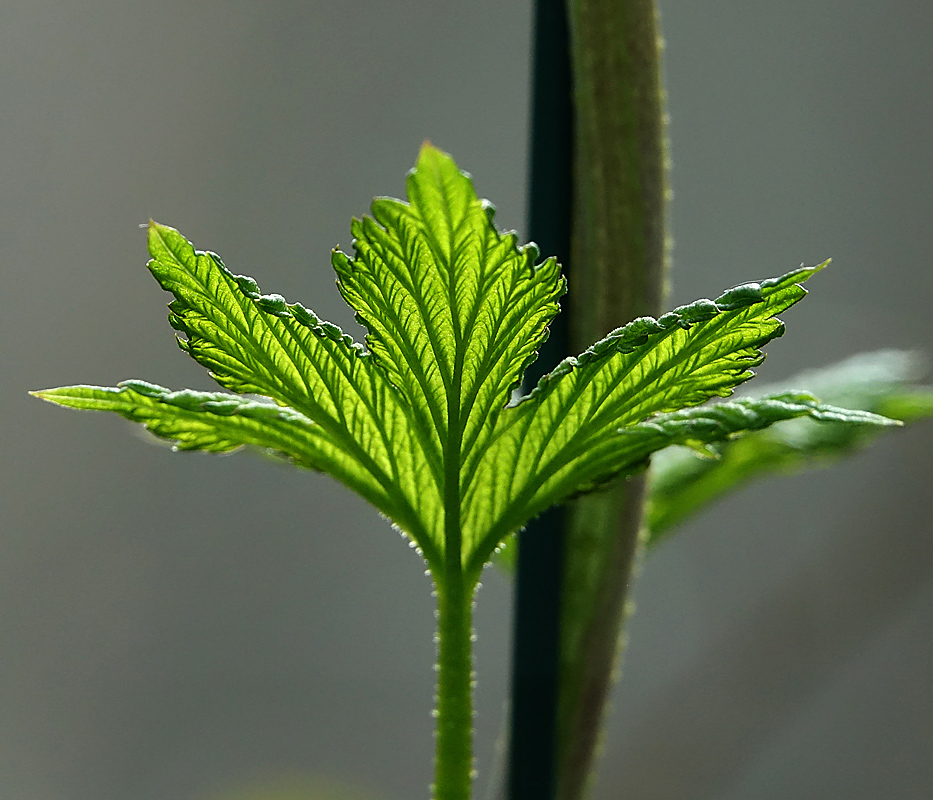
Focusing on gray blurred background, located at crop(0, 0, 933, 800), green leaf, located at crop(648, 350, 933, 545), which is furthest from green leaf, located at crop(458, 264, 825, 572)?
gray blurred background, located at crop(0, 0, 933, 800)

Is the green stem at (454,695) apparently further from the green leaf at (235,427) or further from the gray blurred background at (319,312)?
the gray blurred background at (319,312)

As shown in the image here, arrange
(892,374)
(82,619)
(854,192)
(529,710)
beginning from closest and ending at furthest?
(529,710), (892,374), (82,619), (854,192)

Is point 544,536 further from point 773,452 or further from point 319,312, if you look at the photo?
point 319,312

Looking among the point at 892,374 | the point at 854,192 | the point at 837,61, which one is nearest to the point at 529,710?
the point at 892,374

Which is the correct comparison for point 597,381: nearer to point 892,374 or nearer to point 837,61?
point 892,374

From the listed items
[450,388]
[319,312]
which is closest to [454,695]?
[450,388]

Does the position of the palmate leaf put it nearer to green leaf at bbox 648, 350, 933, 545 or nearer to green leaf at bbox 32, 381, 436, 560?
green leaf at bbox 32, 381, 436, 560
